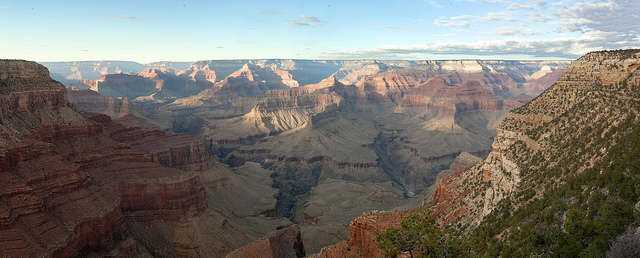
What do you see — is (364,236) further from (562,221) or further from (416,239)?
(562,221)

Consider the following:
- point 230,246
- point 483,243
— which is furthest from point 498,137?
point 230,246

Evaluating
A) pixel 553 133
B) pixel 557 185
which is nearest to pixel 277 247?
pixel 553 133

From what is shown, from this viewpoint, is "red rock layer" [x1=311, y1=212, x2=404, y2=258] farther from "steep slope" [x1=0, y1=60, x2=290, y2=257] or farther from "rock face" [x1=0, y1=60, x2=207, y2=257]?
"rock face" [x1=0, y1=60, x2=207, y2=257]

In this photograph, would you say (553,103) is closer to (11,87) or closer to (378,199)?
(378,199)

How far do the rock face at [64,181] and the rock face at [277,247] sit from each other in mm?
18069

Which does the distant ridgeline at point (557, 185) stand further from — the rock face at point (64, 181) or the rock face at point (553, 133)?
the rock face at point (64, 181)

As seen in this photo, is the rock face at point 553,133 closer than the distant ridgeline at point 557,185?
No

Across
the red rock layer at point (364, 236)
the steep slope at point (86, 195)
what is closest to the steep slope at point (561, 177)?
the red rock layer at point (364, 236)

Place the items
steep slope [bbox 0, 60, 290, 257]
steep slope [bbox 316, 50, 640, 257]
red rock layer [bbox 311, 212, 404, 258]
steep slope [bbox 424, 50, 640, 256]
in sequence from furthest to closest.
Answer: steep slope [bbox 0, 60, 290, 257] < red rock layer [bbox 311, 212, 404, 258] < steep slope [bbox 424, 50, 640, 256] < steep slope [bbox 316, 50, 640, 257]

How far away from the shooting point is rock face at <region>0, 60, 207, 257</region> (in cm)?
6375

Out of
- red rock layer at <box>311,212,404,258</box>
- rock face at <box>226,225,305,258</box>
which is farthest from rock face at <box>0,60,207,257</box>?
red rock layer at <box>311,212,404,258</box>

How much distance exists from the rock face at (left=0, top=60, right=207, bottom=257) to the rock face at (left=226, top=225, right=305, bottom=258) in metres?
18.1

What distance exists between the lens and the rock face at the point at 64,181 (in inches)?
2510

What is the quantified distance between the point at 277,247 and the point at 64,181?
104ft
